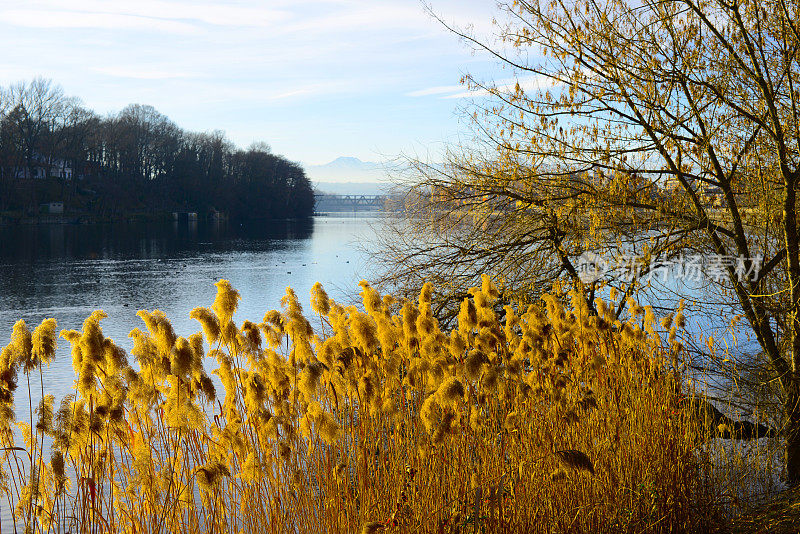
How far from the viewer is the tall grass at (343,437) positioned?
10.2 feet

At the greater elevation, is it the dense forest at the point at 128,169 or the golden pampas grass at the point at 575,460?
the dense forest at the point at 128,169

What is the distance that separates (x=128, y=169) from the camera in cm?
8444

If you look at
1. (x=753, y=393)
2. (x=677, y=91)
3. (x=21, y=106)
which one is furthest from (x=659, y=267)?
(x=21, y=106)

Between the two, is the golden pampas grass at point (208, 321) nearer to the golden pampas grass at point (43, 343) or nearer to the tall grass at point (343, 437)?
the tall grass at point (343, 437)

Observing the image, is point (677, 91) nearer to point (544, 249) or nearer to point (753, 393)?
point (753, 393)

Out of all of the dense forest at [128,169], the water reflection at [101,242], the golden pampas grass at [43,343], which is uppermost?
the dense forest at [128,169]

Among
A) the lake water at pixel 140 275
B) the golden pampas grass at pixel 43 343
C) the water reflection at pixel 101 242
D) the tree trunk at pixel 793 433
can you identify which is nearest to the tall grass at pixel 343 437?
the golden pampas grass at pixel 43 343

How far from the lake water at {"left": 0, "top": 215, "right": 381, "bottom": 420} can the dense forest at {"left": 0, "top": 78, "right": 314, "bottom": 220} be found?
14.6m

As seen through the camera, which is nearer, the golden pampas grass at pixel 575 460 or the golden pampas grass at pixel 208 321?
the golden pampas grass at pixel 575 460

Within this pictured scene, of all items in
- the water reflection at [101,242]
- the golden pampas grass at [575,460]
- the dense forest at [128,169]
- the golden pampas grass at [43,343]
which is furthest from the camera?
the dense forest at [128,169]

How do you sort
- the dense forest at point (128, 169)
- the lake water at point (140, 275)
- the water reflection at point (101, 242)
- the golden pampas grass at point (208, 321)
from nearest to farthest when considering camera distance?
the golden pampas grass at point (208, 321)
the lake water at point (140, 275)
the water reflection at point (101, 242)
the dense forest at point (128, 169)

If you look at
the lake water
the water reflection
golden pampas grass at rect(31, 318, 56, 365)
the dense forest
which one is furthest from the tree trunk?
the dense forest

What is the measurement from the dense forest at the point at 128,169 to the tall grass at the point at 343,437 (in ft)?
237

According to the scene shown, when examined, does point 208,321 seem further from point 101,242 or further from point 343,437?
point 101,242
